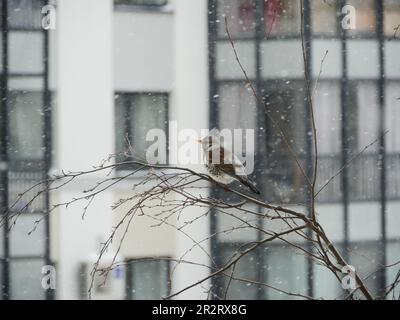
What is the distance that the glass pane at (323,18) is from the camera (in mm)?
2691

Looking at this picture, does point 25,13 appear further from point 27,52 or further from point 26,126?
point 26,126

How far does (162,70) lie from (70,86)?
38 centimetres

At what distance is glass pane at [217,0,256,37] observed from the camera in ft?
8.48

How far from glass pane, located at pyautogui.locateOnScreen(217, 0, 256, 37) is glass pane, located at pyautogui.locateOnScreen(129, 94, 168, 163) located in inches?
15.8

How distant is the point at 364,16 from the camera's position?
A: 2.69 m

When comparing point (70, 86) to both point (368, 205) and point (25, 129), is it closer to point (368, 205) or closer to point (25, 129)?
point (25, 129)

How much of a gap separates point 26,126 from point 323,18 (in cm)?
135

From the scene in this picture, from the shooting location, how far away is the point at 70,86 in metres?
2.58

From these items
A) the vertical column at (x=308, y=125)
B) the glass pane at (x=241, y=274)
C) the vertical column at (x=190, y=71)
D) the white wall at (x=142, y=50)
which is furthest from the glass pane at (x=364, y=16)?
the glass pane at (x=241, y=274)

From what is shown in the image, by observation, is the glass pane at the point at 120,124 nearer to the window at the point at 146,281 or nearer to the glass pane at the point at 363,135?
the window at the point at 146,281

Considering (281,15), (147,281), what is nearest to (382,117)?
(281,15)

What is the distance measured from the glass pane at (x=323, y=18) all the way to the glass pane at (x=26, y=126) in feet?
3.98

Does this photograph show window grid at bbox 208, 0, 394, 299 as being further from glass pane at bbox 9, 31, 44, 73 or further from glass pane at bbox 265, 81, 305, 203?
glass pane at bbox 9, 31, 44, 73

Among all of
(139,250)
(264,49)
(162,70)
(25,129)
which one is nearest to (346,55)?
(264,49)
